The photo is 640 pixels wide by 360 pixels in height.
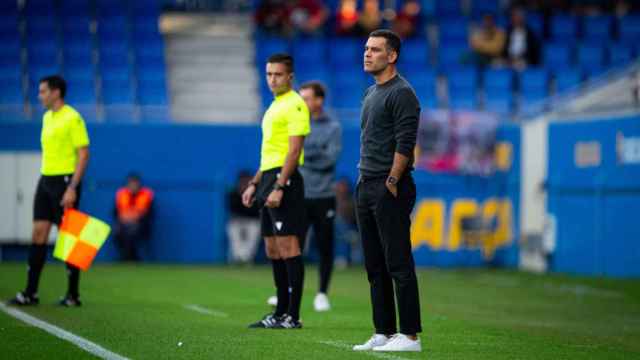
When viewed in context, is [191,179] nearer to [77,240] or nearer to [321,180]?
[321,180]

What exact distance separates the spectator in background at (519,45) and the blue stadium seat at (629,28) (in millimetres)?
2196

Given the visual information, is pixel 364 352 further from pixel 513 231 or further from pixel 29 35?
pixel 29 35

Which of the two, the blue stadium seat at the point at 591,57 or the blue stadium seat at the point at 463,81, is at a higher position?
the blue stadium seat at the point at 591,57

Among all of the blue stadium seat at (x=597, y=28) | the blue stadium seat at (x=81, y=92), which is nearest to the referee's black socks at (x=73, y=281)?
the blue stadium seat at (x=81, y=92)

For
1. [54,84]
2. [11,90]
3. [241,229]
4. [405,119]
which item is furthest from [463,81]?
[405,119]

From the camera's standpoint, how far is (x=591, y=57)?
28391 mm

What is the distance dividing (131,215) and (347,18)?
6.89 m

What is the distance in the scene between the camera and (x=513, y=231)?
83.7 ft

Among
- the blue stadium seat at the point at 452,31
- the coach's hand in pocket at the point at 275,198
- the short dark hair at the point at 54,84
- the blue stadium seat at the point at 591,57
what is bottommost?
the coach's hand in pocket at the point at 275,198

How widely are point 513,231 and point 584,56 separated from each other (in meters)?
4.83

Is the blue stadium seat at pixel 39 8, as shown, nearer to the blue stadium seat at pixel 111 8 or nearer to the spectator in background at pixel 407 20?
the blue stadium seat at pixel 111 8

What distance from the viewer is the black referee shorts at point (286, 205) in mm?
11430

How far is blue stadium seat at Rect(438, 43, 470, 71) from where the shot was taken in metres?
28.0

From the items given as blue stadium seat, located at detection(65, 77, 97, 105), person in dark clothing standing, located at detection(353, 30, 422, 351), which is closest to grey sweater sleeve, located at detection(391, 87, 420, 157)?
person in dark clothing standing, located at detection(353, 30, 422, 351)
